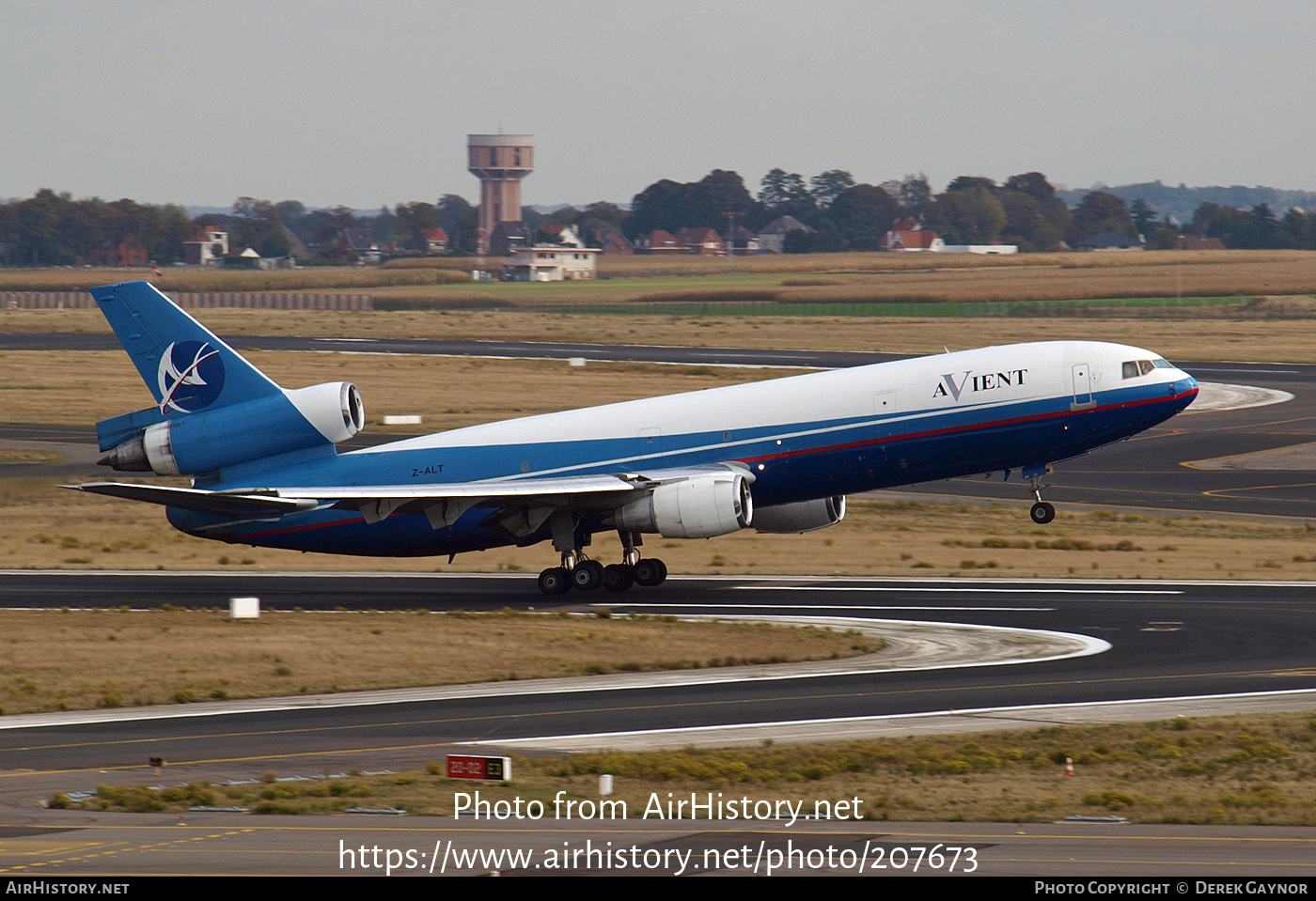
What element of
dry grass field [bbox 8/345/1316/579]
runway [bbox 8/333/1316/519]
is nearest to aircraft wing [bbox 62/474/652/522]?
dry grass field [bbox 8/345/1316/579]

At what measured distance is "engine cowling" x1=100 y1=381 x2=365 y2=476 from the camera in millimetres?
44156

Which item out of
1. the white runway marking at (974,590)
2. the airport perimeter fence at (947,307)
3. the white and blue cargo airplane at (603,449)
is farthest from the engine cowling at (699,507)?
the airport perimeter fence at (947,307)

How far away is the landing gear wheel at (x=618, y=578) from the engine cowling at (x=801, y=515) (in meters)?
4.16

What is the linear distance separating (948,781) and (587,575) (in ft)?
73.0

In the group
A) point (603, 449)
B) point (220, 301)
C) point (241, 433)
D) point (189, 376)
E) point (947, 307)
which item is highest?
point (947, 307)

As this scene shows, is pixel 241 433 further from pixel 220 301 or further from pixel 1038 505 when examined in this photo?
pixel 220 301

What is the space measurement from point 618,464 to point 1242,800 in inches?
965

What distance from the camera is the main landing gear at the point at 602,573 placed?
44.9 meters

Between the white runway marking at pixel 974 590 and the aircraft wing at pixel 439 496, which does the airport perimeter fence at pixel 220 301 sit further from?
the white runway marking at pixel 974 590

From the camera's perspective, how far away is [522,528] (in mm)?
43656

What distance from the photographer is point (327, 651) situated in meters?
35.3

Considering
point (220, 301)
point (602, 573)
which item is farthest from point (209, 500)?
point (220, 301)
